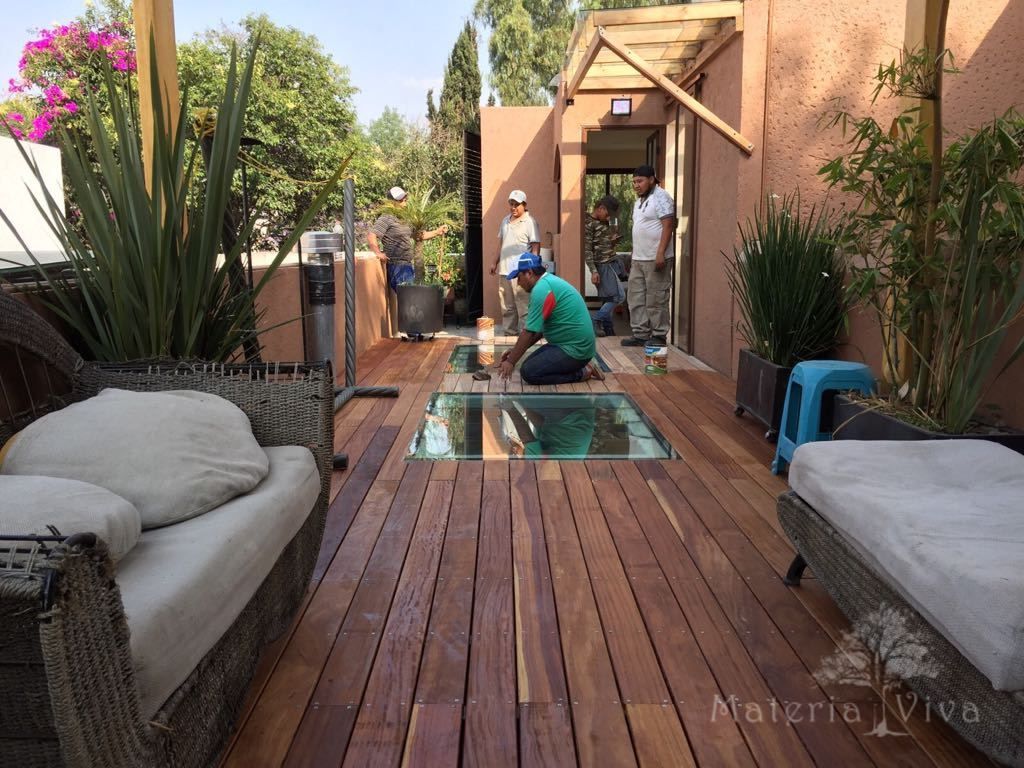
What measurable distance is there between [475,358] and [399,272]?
2.03 m

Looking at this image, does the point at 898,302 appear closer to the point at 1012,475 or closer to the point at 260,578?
the point at 1012,475

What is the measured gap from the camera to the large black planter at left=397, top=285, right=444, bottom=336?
319 inches

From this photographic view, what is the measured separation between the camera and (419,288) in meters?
8.09

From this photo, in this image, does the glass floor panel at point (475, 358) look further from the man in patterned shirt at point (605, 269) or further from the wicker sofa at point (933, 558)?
the wicker sofa at point (933, 558)

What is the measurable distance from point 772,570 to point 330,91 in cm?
1851

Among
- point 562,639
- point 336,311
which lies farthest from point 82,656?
point 336,311

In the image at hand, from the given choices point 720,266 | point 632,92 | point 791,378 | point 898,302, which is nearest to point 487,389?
point 720,266

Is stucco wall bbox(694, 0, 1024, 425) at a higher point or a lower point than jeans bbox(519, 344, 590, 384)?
higher

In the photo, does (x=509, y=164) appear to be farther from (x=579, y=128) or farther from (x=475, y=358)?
(x=475, y=358)

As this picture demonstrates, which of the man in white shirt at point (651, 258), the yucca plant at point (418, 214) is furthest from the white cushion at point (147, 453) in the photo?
the yucca plant at point (418, 214)

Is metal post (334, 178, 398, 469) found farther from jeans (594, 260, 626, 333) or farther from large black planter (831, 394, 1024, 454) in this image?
jeans (594, 260, 626, 333)

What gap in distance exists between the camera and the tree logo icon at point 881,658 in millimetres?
1633

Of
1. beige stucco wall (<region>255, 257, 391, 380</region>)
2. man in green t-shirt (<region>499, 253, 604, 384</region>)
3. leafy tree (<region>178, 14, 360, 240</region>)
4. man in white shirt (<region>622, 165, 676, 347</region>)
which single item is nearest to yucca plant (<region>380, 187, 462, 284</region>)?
beige stucco wall (<region>255, 257, 391, 380</region>)

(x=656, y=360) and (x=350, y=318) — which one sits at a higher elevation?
(x=350, y=318)
